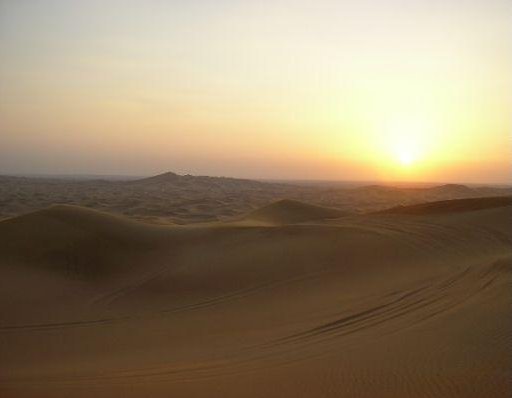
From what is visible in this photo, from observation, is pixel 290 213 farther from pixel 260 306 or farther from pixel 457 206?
pixel 260 306

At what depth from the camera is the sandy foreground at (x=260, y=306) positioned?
503 cm

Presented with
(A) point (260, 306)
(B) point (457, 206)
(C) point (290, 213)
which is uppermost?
(B) point (457, 206)

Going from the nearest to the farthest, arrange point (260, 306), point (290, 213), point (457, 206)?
point (260, 306), point (457, 206), point (290, 213)

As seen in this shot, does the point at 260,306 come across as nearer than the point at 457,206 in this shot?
Yes

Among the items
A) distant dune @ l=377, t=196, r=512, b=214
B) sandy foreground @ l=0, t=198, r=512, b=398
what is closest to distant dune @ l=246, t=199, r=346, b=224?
sandy foreground @ l=0, t=198, r=512, b=398

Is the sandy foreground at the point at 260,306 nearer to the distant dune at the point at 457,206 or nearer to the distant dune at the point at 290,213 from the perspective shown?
the distant dune at the point at 457,206

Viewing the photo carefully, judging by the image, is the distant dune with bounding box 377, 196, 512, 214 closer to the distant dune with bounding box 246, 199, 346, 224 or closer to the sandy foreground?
the sandy foreground


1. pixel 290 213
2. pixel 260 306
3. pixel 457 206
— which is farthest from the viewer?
pixel 290 213

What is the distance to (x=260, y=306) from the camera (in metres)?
8.57

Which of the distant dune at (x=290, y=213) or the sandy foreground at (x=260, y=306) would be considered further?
the distant dune at (x=290, y=213)

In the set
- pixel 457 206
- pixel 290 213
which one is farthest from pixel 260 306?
pixel 290 213

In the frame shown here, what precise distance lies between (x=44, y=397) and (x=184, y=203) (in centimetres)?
2334

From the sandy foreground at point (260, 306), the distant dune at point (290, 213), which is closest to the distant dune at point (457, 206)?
the sandy foreground at point (260, 306)

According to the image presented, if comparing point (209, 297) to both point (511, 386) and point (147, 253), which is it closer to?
point (147, 253)
